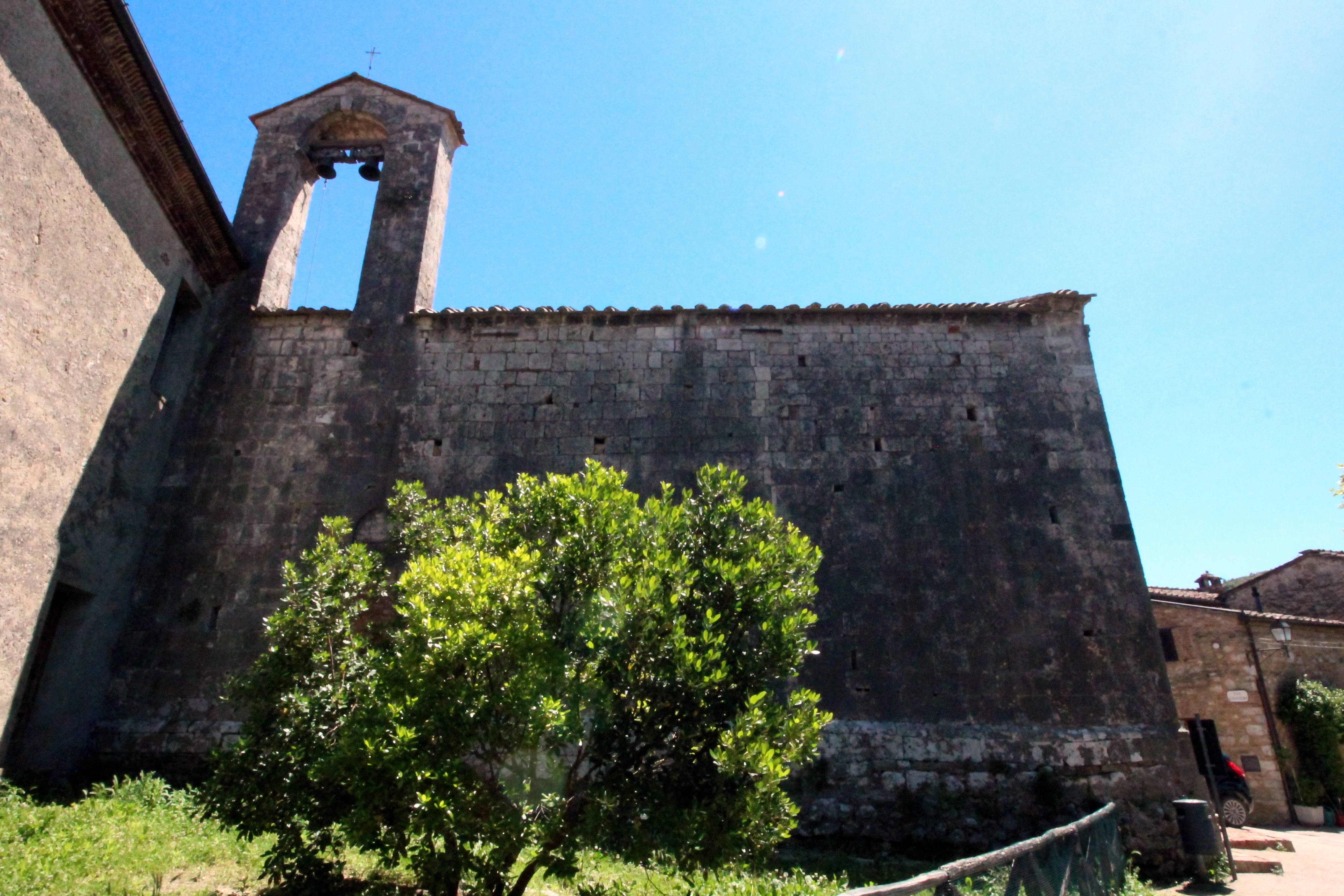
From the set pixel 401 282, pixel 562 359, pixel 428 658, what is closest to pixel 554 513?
pixel 428 658

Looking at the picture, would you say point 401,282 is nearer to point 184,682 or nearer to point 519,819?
point 184,682

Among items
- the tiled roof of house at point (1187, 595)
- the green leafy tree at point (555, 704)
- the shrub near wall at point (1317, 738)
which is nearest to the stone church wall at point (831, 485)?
the green leafy tree at point (555, 704)

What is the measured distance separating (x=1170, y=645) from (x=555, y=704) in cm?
1635

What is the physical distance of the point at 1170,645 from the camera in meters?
15.9

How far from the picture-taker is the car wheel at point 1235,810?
490 inches

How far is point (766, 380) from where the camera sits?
1058 centimetres

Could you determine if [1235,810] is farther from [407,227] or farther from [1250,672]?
[407,227]

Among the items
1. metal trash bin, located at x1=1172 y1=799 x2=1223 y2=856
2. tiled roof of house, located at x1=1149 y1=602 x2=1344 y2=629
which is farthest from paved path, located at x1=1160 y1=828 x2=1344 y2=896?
tiled roof of house, located at x1=1149 y1=602 x2=1344 y2=629

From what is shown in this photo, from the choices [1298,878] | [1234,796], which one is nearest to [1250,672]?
[1234,796]

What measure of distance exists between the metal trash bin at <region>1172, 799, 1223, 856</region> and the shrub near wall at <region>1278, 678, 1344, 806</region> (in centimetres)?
933

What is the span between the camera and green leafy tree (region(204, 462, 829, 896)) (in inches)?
172

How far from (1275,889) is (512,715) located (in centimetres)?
835

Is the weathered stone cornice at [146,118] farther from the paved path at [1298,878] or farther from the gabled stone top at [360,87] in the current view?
the paved path at [1298,878]

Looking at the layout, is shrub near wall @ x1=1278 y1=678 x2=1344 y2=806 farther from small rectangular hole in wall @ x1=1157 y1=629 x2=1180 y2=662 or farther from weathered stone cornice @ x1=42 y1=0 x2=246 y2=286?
weathered stone cornice @ x1=42 y1=0 x2=246 y2=286
